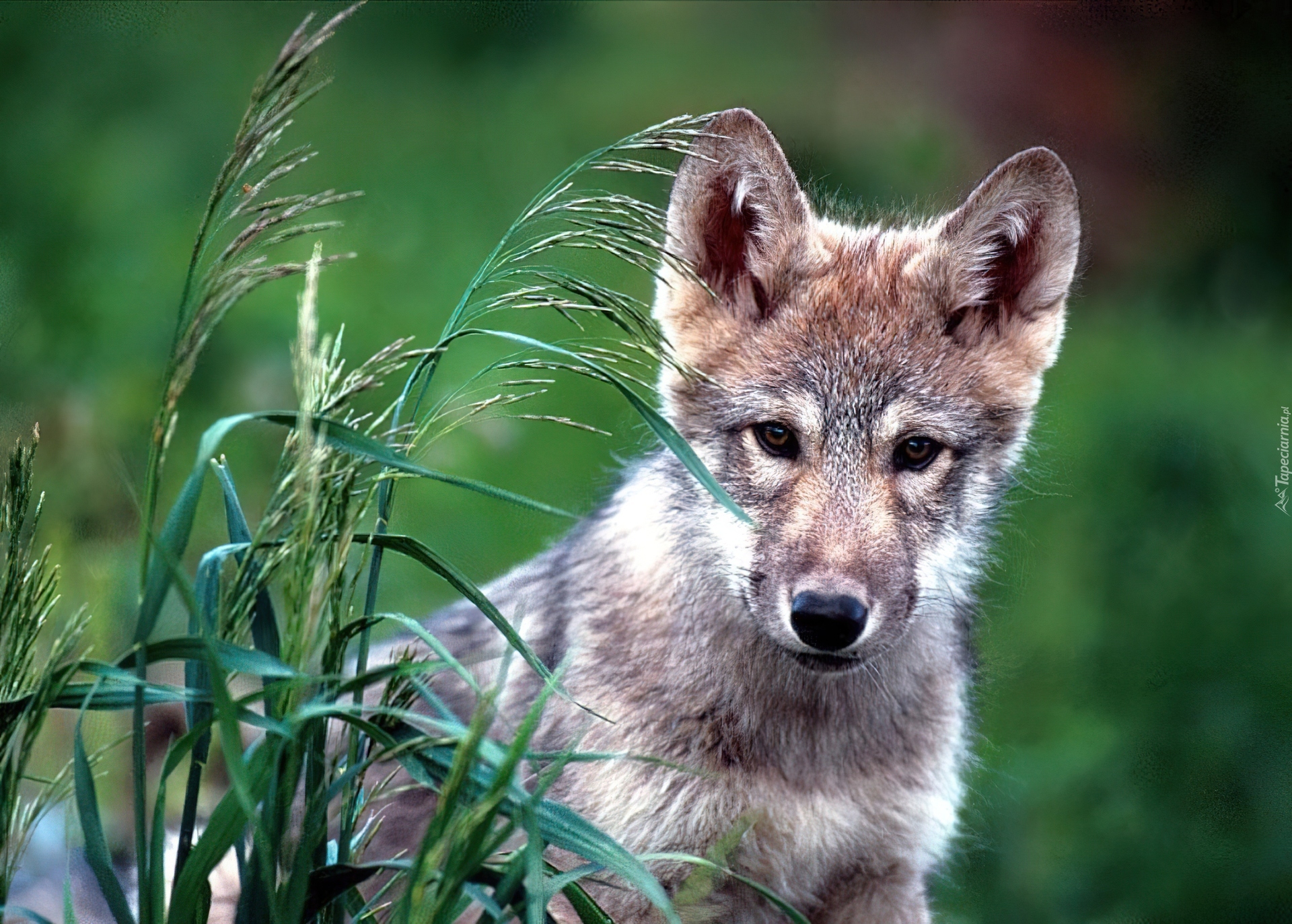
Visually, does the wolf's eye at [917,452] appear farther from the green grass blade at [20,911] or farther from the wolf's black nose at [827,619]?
the green grass blade at [20,911]

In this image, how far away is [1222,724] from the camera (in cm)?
371

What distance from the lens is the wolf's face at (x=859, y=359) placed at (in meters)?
2.52

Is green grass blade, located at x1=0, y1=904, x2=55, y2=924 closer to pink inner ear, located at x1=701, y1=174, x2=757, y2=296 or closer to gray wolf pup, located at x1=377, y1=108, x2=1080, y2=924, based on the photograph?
gray wolf pup, located at x1=377, y1=108, x2=1080, y2=924

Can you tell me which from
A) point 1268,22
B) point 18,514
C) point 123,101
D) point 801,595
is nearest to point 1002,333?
point 801,595

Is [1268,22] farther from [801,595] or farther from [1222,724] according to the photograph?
[801,595]

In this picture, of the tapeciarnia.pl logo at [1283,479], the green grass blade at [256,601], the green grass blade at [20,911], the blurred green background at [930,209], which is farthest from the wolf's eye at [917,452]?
the tapeciarnia.pl logo at [1283,479]

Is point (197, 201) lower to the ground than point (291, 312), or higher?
higher

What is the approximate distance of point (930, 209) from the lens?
3.39 m

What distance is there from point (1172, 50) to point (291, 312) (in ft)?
→ 13.0

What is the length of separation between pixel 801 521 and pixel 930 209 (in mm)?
1336

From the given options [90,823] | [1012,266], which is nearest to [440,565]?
[90,823]

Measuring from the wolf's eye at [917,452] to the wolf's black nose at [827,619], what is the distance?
0.46 m

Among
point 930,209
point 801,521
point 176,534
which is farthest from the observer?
point 930,209

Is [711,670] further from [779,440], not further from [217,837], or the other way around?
[217,837]
